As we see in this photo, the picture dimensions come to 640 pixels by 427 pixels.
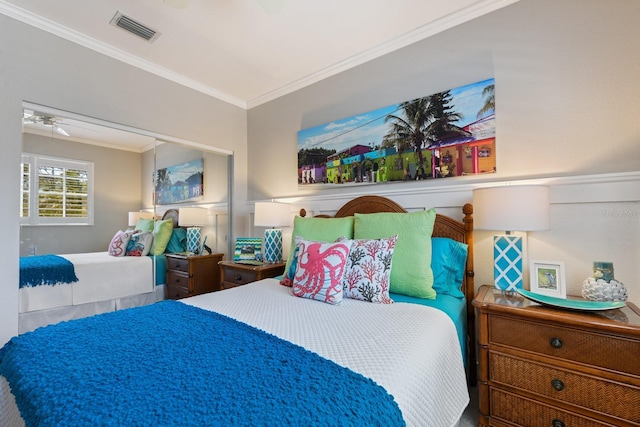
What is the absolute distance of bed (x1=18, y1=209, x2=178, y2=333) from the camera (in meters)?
1.99

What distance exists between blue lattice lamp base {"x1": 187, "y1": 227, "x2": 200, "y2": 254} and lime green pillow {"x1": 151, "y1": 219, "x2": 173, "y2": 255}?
19cm

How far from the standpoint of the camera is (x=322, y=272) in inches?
61.3

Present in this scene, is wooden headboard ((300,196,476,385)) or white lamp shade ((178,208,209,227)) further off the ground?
white lamp shade ((178,208,209,227))

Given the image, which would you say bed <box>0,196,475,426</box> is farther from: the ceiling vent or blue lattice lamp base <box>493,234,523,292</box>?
the ceiling vent

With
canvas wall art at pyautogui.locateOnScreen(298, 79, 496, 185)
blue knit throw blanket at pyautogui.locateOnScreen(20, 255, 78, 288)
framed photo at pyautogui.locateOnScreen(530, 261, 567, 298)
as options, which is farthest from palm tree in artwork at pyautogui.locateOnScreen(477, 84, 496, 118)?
blue knit throw blanket at pyautogui.locateOnScreen(20, 255, 78, 288)

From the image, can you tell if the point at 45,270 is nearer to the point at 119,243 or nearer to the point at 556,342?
the point at 119,243

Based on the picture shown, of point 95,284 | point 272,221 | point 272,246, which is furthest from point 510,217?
point 95,284

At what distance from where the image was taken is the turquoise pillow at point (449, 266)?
1735 millimetres

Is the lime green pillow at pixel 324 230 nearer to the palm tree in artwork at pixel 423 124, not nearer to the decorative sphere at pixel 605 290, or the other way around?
the palm tree in artwork at pixel 423 124

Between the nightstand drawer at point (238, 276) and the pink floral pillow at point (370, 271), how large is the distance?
113 centimetres

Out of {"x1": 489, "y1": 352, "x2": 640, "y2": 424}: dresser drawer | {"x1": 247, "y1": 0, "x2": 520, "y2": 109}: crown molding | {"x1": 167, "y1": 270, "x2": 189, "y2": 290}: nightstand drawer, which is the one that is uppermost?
{"x1": 247, "y1": 0, "x2": 520, "y2": 109}: crown molding

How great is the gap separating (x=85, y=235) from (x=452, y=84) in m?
3.08

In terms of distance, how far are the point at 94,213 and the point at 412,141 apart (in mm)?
2661

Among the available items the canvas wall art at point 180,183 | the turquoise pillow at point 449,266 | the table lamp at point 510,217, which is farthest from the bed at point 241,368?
Result: the canvas wall art at point 180,183
